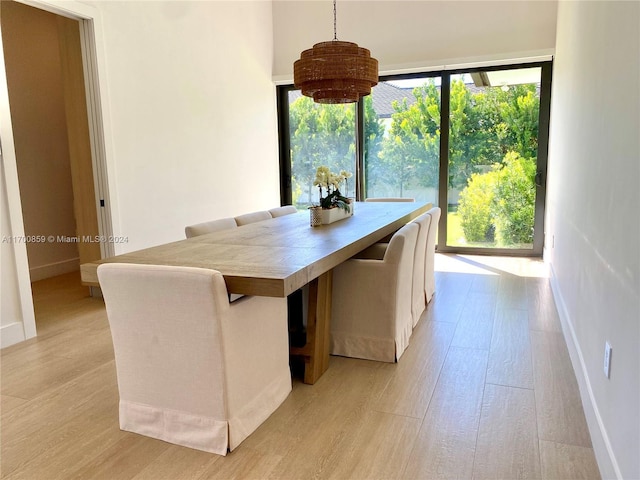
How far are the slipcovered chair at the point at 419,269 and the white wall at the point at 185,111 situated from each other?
243cm

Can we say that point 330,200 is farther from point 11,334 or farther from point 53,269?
point 53,269

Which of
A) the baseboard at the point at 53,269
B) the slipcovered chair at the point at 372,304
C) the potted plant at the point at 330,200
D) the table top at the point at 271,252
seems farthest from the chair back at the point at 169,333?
the baseboard at the point at 53,269

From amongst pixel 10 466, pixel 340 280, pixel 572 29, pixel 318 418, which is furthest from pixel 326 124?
pixel 10 466

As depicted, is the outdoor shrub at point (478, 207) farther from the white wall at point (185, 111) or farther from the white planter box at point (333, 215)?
the white planter box at point (333, 215)

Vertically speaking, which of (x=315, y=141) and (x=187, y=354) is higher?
(x=315, y=141)

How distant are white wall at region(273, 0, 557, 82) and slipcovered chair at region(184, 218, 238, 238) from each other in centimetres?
339

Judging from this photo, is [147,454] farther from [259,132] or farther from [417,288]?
[259,132]

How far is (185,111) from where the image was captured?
463cm

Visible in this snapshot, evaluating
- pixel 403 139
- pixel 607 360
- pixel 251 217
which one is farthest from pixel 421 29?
pixel 607 360

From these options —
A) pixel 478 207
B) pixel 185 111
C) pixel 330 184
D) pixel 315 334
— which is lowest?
pixel 315 334

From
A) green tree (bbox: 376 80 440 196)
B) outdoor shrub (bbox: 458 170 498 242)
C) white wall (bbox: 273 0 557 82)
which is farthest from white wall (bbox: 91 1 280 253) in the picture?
outdoor shrub (bbox: 458 170 498 242)

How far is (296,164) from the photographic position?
6594mm

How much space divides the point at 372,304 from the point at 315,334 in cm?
41

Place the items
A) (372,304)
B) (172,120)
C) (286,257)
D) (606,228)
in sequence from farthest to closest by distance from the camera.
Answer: (172,120) → (372,304) → (286,257) → (606,228)
